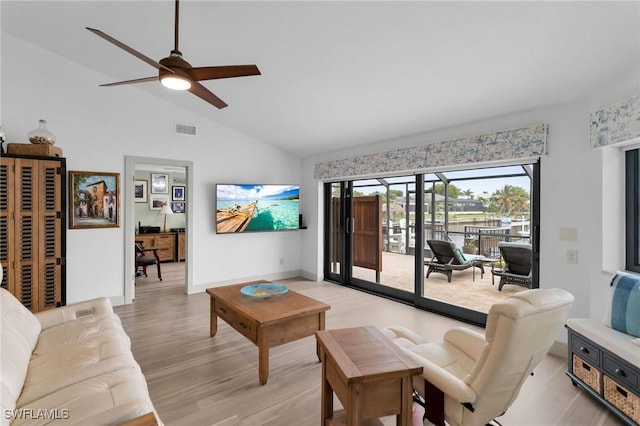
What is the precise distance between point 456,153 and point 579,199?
51.0 inches

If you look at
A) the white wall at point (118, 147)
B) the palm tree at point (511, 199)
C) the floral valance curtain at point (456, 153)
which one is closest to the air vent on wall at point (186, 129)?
the white wall at point (118, 147)

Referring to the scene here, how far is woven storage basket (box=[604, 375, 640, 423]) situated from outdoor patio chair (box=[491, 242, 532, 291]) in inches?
65.3

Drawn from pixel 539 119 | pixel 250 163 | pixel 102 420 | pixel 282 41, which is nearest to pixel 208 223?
pixel 250 163

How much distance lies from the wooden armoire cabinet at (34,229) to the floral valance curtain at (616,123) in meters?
5.38

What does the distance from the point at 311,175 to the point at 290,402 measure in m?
4.37

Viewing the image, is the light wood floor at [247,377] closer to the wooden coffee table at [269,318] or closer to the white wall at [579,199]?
the wooden coffee table at [269,318]

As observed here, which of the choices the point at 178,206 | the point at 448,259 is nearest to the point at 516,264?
the point at 448,259

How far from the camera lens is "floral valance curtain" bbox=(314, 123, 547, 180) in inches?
124

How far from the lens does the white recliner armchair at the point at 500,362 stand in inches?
57.8

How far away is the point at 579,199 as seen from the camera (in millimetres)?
2865

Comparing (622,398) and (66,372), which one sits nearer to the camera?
(66,372)

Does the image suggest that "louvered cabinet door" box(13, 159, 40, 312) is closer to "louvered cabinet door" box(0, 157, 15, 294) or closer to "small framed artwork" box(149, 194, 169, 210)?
"louvered cabinet door" box(0, 157, 15, 294)

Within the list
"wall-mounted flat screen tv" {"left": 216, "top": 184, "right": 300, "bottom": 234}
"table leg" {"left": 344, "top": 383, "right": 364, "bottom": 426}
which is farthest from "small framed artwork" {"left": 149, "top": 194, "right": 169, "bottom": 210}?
"table leg" {"left": 344, "top": 383, "right": 364, "bottom": 426}

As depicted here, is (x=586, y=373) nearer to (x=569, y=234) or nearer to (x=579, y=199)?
(x=569, y=234)
